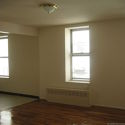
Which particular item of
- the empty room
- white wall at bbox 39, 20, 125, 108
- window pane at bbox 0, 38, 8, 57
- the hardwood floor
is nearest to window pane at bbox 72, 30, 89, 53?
the empty room

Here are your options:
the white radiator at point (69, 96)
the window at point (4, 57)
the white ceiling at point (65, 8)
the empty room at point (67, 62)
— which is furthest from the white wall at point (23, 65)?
the white ceiling at point (65, 8)

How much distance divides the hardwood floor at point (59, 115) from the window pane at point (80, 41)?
1678 millimetres

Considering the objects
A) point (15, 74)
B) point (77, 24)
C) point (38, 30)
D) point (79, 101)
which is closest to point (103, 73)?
point (79, 101)

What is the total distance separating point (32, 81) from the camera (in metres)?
6.72

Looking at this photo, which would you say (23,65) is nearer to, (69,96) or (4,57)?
(4,57)

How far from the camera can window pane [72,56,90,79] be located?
5.78 meters

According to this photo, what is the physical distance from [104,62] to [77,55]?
962 mm

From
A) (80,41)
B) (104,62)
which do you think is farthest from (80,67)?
(104,62)

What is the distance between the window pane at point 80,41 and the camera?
5.76 meters

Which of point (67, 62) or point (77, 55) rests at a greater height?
point (77, 55)

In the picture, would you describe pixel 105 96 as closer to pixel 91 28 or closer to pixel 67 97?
pixel 67 97

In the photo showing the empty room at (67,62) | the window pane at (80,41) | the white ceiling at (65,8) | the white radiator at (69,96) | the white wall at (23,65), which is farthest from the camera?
the white wall at (23,65)

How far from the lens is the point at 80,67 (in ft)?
19.4

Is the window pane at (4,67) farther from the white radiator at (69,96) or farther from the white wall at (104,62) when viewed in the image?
the white wall at (104,62)
